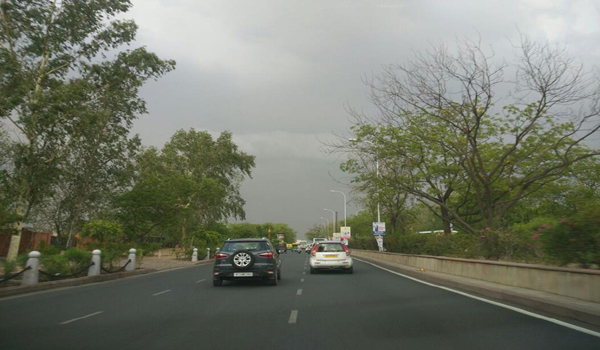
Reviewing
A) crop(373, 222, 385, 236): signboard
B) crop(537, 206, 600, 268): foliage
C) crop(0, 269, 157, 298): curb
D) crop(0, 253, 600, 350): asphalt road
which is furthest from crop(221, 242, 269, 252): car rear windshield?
crop(373, 222, 385, 236): signboard

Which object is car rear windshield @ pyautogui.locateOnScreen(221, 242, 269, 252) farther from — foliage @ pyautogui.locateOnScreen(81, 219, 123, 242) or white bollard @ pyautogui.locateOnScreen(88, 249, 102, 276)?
foliage @ pyautogui.locateOnScreen(81, 219, 123, 242)

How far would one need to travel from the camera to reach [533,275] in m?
11.8

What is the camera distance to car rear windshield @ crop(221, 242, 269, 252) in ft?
54.4

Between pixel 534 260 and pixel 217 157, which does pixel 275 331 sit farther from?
pixel 217 157

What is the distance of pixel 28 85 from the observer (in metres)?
22.1

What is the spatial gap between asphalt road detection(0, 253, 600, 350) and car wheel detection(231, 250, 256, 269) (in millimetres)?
2378

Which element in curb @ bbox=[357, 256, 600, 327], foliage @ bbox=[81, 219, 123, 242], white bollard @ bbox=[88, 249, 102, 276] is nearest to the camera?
curb @ bbox=[357, 256, 600, 327]

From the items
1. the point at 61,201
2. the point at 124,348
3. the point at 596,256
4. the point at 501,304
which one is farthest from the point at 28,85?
the point at 596,256

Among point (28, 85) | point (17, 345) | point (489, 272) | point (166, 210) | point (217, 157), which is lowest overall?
point (17, 345)

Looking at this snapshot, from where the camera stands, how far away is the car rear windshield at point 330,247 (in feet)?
76.1

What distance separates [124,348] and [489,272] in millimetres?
11653

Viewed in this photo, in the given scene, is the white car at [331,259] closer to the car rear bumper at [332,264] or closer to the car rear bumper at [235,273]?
the car rear bumper at [332,264]

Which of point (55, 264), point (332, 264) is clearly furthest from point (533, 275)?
point (55, 264)

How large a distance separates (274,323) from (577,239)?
26.0 ft
